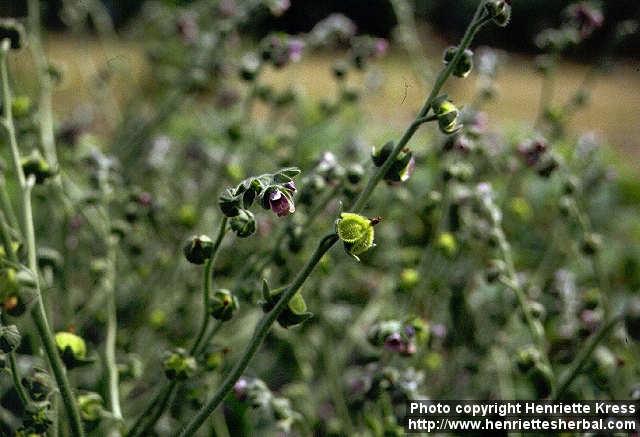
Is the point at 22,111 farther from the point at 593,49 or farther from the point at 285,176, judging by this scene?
the point at 593,49

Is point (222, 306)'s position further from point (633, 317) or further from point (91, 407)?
point (633, 317)

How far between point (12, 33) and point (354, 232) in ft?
1.23

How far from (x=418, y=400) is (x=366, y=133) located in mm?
1733

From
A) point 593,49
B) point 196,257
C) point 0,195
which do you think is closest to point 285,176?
point 196,257

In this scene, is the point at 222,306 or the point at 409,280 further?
the point at 409,280

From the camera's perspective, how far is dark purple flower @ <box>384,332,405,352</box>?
0.66 metres

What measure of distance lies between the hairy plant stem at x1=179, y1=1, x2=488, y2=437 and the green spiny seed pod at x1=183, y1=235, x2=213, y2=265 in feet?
0.24

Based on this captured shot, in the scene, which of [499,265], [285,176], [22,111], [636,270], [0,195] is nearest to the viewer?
[285,176]

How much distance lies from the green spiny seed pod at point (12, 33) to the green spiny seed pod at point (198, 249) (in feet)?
0.85

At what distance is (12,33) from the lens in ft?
2.19

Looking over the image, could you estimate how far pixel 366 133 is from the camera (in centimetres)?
239

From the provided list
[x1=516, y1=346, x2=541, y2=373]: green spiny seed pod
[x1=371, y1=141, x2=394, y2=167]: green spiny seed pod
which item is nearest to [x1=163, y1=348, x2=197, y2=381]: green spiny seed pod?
[x1=371, y1=141, x2=394, y2=167]: green spiny seed pod

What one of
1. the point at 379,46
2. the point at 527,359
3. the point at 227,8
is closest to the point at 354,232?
the point at 527,359

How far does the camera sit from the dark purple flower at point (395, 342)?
2.17ft
